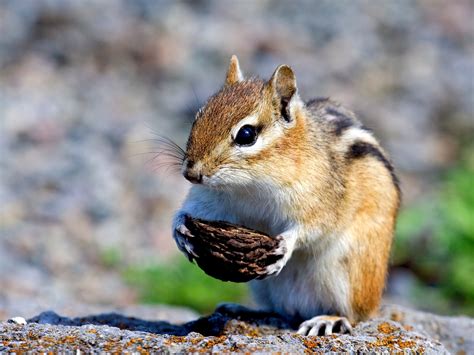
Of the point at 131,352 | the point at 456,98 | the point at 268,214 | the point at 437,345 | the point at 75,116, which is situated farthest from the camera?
the point at 456,98

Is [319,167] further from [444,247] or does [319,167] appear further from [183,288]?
[444,247]

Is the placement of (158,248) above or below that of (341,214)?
above

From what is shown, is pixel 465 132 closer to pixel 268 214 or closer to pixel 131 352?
pixel 268 214

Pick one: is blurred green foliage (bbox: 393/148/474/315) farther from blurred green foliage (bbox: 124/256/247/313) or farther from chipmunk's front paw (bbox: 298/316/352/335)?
chipmunk's front paw (bbox: 298/316/352/335)

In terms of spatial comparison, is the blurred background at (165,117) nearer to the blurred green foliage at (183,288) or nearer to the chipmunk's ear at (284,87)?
the blurred green foliage at (183,288)

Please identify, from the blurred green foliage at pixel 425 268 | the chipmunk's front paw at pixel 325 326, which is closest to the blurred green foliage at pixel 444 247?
the blurred green foliage at pixel 425 268

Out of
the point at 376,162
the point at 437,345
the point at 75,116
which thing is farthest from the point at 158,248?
the point at 437,345

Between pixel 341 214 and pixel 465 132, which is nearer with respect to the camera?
pixel 341 214
